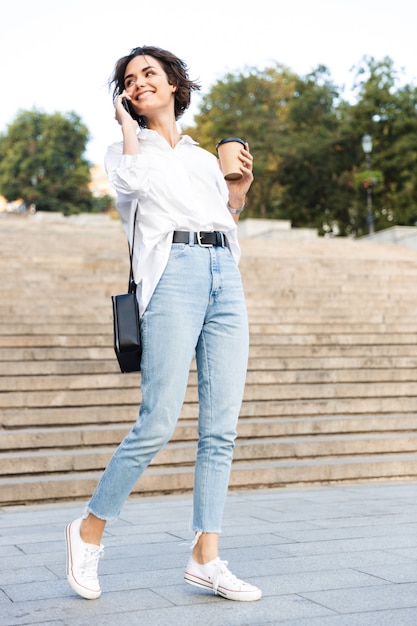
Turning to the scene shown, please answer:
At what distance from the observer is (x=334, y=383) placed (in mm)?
8539

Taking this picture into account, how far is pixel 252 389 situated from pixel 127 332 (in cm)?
499

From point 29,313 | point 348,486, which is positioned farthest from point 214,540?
point 29,313

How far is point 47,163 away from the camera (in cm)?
5725

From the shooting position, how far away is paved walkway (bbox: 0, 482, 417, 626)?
9.46 feet

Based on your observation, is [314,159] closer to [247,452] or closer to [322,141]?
[322,141]

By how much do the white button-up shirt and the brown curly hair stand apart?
0.74 ft

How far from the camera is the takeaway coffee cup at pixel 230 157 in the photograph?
327cm

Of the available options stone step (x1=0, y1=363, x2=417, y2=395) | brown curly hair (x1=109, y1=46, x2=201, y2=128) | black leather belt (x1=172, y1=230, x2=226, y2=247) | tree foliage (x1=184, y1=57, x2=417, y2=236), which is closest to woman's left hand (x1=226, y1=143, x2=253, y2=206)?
black leather belt (x1=172, y1=230, x2=226, y2=247)

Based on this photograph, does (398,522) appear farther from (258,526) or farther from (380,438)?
(380,438)

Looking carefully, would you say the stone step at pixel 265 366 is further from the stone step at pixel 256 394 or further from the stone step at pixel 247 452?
the stone step at pixel 247 452

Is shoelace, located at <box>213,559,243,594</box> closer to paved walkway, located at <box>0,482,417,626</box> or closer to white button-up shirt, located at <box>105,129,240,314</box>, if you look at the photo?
paved walkway, located at <box>0,482,417,626</box>

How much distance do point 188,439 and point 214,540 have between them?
3734 millimetres

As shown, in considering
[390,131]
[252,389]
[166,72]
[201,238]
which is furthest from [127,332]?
[390,131]

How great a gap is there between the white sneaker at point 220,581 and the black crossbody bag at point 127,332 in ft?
2.44
